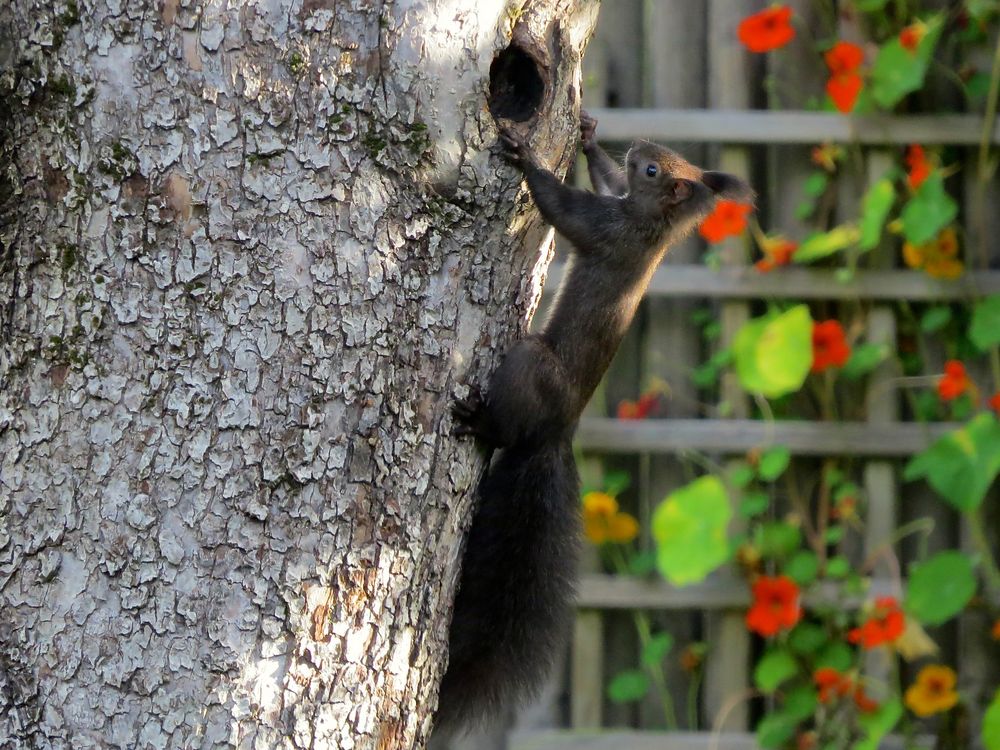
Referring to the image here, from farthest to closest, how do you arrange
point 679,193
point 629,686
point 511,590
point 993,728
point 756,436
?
point 629,686
point 756,436
point 993,728
point 679,193
point 511,590

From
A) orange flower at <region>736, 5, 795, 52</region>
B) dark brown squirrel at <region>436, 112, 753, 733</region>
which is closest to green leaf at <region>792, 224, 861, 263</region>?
orange flower at <region>736, 5, 795, 52</region>

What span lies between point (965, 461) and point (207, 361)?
218cm

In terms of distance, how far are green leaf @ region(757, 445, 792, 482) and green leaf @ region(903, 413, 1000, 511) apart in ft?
1.11

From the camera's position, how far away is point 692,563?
Answer: 317cm

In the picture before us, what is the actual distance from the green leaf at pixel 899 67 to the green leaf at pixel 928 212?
22cm

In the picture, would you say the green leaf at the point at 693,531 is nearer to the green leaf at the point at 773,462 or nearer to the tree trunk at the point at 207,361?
the green leaf at the point at 773,462

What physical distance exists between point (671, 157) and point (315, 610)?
1383 millimetres

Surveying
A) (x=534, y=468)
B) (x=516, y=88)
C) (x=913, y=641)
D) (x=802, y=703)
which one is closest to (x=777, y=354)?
(x=913, y=641)

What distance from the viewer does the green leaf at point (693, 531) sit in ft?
10.4

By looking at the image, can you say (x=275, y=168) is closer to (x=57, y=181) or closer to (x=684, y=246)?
(x=57, y=181)

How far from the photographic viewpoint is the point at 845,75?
3.16 meters

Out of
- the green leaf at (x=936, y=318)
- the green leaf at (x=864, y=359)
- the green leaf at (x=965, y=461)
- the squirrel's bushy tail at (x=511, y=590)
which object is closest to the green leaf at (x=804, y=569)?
the green leaf at (x=965, y=461)

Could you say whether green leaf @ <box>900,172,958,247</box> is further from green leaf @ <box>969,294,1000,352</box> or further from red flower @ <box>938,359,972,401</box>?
red flower @ <box>938,359,972,401</box>

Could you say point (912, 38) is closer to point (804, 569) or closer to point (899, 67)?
point (899, 67)
